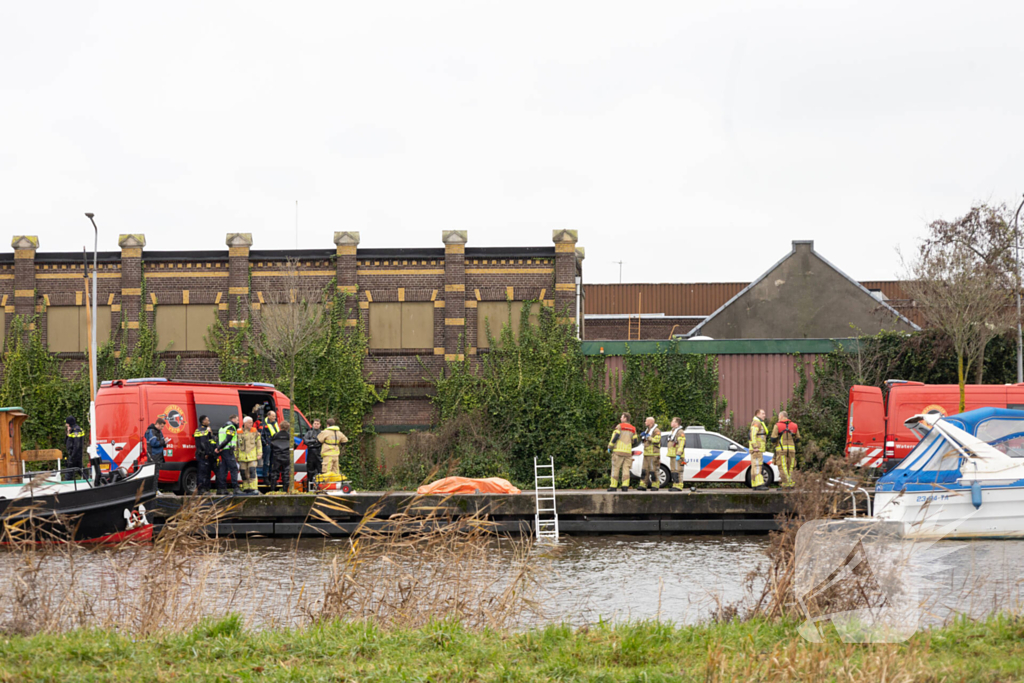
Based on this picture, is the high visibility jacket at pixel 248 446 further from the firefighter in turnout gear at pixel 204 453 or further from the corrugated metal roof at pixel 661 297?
the corrugated metal roof at pixel 661 297

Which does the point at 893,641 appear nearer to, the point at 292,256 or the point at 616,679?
the point at 616,679

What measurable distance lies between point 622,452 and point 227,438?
7.87 m

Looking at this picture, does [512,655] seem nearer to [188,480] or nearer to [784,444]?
[784,444]

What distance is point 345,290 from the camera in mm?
28438

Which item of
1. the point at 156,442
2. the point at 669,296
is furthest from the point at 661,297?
the point at 156,442

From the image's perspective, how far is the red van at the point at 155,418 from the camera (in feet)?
66.6

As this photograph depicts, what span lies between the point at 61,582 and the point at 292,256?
20.7 m

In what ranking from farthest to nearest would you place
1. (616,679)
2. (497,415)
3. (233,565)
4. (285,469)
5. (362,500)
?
1. (497,415)
2. (285,469)
3. (362,500)
4. (233,565)
5. (616,679)

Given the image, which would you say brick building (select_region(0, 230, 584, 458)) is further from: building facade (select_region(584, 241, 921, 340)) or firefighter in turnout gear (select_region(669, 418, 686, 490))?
building facade (select_region(584, 241, 921, 340))

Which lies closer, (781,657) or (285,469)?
(781,657)

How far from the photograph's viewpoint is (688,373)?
2780cm

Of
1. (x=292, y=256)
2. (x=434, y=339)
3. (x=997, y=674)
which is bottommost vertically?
(x=997, y=674)

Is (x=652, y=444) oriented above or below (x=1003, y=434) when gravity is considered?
below

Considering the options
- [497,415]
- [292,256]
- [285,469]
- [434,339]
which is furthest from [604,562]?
[292,256]
